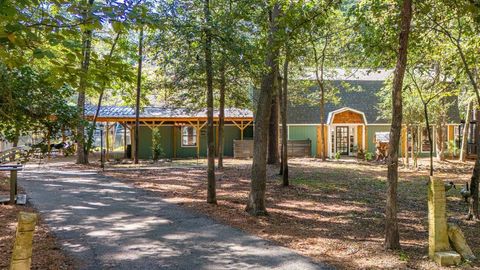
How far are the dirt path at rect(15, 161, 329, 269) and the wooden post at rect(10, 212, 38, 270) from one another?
2910 millimetres

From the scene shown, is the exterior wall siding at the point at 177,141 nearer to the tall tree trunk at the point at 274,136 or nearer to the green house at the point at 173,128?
the green house at the point at 173,128

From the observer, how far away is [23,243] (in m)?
2.63

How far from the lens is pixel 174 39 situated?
356 inches

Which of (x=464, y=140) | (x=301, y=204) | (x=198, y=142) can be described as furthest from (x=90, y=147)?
(x=464, y=140)

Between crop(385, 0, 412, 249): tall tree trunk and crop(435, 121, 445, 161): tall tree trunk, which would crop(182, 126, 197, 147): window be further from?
crop(385, 0, 412, 249): tall tree trunk

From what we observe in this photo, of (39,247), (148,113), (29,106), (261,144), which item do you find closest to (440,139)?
(148,113)

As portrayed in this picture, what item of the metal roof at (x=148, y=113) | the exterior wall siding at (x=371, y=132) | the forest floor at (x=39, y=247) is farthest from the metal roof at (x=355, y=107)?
the forest floor at (x=39, y=247)

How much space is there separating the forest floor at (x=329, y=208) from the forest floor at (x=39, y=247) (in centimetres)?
311

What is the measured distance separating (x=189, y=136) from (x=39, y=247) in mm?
21774

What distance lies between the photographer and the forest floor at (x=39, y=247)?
17.9 ft

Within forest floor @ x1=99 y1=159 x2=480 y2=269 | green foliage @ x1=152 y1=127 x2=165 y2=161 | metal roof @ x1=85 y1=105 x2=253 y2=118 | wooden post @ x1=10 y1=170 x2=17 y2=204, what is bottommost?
forest floor @ x1=99 y1=159 x2=480 y2=269

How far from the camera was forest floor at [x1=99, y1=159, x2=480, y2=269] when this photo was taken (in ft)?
20.7

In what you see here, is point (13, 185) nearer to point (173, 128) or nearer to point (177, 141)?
point (173, 128)

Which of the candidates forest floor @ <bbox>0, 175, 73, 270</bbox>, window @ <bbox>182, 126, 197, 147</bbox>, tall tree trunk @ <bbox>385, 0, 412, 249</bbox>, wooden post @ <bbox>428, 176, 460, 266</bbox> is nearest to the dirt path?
forest floor @ <bbox>0, 175, 73, 270</bbox>
